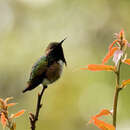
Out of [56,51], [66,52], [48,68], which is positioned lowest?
[66,52]

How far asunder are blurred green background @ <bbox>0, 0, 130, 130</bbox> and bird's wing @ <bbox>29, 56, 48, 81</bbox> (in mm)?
7534

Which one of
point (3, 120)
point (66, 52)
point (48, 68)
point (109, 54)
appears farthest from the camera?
point (66, 52)

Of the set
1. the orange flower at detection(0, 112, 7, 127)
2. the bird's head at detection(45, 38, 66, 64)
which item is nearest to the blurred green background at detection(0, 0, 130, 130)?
the bird's head at detection(45, 38, 66, 64)

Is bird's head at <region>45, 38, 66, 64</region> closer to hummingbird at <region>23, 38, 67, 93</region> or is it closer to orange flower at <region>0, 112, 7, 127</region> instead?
hummingbird at <region>23, 38, 67, 93</region>

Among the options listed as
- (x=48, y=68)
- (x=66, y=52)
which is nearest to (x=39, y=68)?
(x=48, y=68)

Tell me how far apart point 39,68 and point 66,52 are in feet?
39.5

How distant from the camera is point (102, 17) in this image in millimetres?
16000

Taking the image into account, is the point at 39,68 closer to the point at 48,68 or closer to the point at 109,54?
the point at 48,68

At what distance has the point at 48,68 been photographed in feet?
8.27

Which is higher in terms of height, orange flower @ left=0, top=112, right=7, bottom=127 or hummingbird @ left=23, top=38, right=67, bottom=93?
hummingbird @ left=23, top=38, right=67, bottom=93

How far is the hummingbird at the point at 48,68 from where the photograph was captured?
2432 millimetres

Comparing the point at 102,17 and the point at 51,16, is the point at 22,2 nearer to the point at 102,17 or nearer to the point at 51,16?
the point at 51,16

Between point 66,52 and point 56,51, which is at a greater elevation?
point 56,51

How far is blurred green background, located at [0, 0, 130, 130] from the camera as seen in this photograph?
11852mm
